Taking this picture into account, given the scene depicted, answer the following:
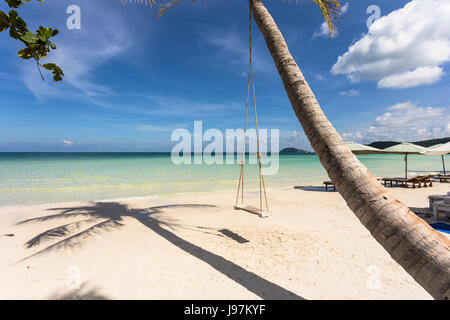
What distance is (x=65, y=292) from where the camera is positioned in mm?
3123

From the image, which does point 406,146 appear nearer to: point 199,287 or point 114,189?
point 199,287

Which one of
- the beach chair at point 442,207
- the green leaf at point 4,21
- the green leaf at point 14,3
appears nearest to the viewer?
the green leaf at point 4,21

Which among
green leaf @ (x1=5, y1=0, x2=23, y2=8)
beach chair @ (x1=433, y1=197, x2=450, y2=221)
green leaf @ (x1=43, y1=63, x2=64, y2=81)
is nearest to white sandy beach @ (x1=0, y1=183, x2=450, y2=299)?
beach chair @ (x1=433, y1=197, x2=450, y2=221)

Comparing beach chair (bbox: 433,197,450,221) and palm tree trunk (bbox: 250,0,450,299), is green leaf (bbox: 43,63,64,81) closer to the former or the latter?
palm tree trunk (bbox: 250,0,450,299)

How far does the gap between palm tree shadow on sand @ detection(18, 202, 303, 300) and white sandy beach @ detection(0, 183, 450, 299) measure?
0.02m

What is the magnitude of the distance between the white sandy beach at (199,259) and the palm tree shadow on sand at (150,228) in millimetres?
24

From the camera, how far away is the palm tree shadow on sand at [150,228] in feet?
10.5

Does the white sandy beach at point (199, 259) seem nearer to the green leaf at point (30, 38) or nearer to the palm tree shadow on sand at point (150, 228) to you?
the palm tree shadow on sand at point (150, 228)

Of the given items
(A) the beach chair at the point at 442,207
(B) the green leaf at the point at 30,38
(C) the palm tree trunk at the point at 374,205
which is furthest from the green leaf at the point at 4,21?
(A) the beach chair at the point at 442,207

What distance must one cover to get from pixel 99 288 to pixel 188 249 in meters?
1.69

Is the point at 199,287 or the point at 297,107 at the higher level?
the point at 297,107

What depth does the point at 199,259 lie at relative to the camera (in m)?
4.03

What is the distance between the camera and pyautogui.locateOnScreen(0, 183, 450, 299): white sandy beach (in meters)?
3.11

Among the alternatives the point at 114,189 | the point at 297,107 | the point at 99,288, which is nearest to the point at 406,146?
the point at 297,107
